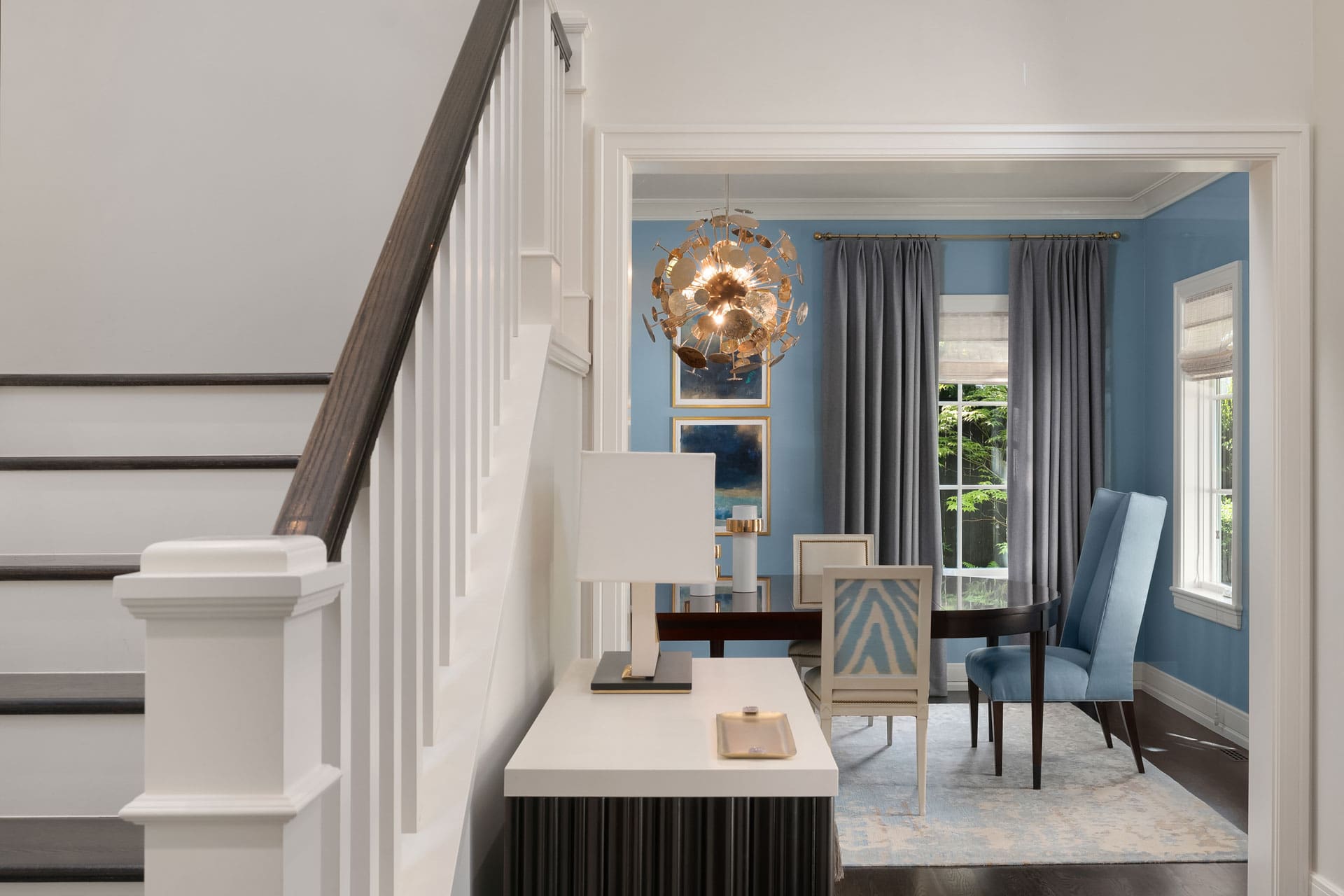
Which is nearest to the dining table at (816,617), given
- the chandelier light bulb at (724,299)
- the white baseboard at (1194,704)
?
the chandelier light bulb at (724,299)

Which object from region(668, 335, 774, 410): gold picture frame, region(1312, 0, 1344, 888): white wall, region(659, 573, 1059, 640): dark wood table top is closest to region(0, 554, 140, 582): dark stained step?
region(659, 573, 1059, 640): dark wood table top

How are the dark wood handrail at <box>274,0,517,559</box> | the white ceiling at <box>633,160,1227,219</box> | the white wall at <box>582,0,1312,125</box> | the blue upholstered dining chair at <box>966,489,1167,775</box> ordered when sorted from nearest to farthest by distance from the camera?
the dark wood handrail at <box>274,0,517,559</box>, the white wall at <box>582,0,1312,125</box>, the blue upholstered dining chair at <box>966,489,1167,775</box>, the white ceiling at <box>633,160,1227,219</box>

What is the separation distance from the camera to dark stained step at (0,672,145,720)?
117 cm

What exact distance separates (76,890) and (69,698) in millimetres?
254

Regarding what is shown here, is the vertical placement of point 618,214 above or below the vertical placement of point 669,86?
below

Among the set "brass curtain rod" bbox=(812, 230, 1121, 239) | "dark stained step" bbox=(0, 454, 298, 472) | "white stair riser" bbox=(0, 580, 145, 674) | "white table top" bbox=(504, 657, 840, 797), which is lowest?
"white table top" bbox=(504, 657, 840, 797)

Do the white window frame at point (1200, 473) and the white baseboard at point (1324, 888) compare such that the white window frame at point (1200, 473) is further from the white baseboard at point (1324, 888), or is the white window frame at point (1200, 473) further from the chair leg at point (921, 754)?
the white baseboard at point (1324, 888)

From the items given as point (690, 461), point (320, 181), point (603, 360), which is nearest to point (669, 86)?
point (603, 360)

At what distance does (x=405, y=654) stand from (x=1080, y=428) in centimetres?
495

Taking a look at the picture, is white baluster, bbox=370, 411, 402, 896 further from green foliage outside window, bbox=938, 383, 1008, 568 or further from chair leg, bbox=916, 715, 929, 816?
green foliage outside window, bbox=938, 383, 1008, 568

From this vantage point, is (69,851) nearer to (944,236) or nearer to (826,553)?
(826,553)

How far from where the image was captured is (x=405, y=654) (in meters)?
1.00

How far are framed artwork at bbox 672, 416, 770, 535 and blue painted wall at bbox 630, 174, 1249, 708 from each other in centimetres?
5

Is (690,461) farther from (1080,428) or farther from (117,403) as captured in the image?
(1080,428)
